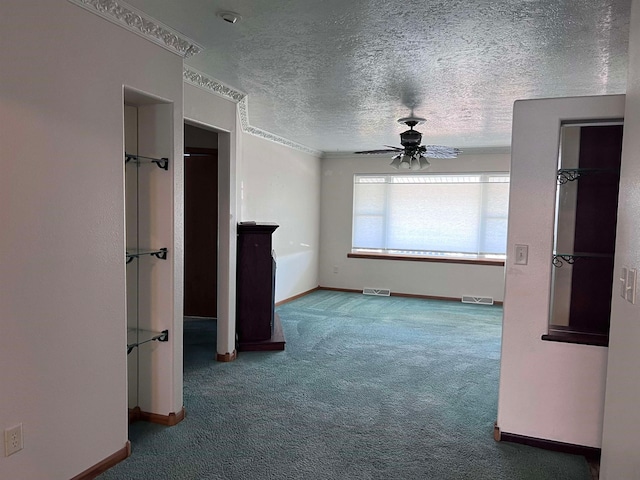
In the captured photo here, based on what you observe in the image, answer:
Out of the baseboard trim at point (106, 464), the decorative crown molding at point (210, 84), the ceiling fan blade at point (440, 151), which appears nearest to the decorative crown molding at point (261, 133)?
the decorative crown molding at point (210, 84)

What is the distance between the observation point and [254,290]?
4648mm

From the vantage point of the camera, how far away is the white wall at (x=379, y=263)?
7250 millimetres

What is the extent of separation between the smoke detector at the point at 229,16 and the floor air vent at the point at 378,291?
19.5ft

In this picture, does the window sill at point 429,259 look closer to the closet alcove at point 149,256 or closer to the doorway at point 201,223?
the doorway at point 201,223

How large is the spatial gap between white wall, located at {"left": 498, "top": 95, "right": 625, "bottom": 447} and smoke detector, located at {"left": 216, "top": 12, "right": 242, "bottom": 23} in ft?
5.56

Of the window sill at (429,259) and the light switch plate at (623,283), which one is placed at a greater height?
the light switch plate at (623,283)

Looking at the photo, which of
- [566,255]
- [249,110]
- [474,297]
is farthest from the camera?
[474,297]

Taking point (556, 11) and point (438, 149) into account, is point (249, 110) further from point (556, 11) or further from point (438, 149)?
point (556, 11)

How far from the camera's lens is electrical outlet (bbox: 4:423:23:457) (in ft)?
6.37

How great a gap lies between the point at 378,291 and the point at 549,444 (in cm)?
512

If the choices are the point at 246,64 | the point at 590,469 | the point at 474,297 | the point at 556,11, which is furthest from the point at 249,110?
the point at 474,297

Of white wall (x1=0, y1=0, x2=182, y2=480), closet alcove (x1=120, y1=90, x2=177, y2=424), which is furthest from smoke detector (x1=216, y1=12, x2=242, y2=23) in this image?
closet alcove (x1=120, y1=90, x2=177, y2=424)

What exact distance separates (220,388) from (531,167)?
275 centimetres

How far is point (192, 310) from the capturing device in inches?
241
